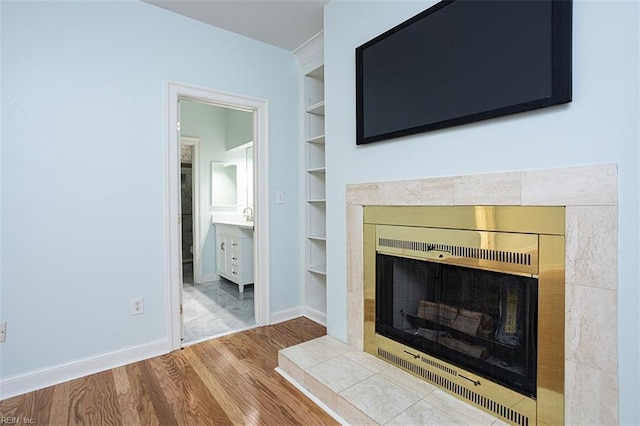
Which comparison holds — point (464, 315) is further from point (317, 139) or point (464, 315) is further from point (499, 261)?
point (317, 139)

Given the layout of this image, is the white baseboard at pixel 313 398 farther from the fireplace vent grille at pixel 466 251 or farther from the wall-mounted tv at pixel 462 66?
the wall-mounted tv at pixel 462 66

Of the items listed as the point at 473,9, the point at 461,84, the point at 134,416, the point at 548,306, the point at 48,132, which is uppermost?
the point at 473,9

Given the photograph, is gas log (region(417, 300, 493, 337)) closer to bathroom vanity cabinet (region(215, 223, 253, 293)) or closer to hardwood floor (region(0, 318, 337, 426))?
hardwood floor (region(0, 318, 337, 426))

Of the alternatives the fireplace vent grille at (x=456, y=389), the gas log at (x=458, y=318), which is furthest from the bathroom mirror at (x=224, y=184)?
the gas log at (x=458, y=318)

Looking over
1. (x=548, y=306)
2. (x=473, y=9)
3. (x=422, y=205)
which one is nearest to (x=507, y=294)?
(x=548, y=306)

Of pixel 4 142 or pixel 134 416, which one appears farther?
pixel 4 142

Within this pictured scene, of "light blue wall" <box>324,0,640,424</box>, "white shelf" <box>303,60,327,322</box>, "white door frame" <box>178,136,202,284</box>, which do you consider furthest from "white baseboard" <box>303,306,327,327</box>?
"white door frame" <box>178,136,202,284</box>

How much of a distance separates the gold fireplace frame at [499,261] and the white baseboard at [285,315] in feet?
4.09

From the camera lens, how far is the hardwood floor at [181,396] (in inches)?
65.9

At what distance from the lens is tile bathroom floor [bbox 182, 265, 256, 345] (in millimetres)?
2842

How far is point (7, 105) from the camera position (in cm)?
188

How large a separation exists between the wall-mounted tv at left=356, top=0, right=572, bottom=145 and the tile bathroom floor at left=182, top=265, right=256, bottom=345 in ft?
6.67

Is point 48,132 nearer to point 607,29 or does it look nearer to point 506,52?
point 506,52

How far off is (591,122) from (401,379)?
4.94 ft
